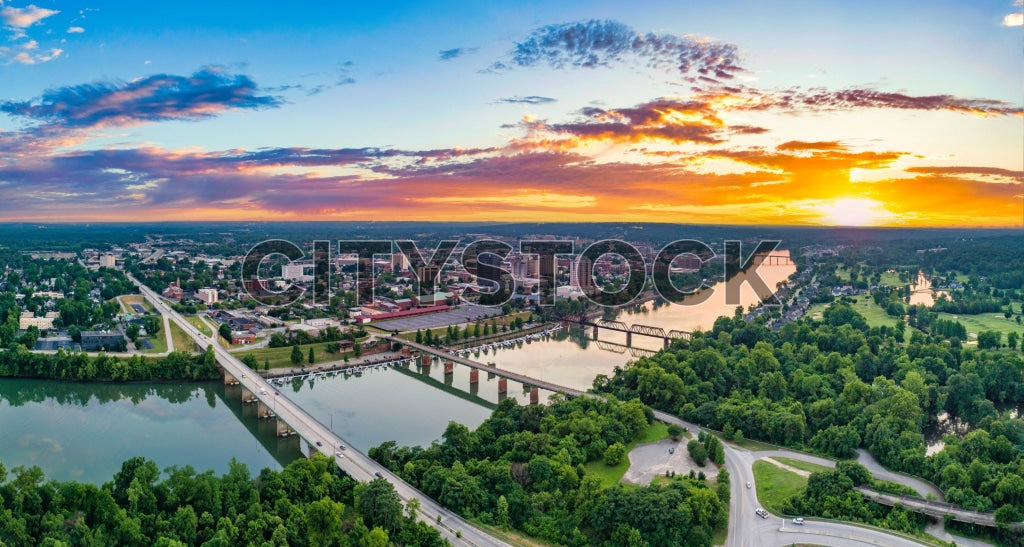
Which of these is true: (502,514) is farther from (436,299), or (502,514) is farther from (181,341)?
(436,299)

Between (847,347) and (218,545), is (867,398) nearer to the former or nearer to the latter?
(847,347)

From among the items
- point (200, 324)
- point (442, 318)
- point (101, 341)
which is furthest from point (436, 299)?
point (101, 341)

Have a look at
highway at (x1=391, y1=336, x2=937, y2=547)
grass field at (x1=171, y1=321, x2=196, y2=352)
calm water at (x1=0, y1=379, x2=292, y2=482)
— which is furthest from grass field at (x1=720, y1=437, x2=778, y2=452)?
grass field at (x1=171, y1=321, x2=196, y2=352)

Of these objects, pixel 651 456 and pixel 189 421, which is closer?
pixel 651 456

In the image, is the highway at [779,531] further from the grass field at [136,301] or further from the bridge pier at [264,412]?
the grass field at [136,301]

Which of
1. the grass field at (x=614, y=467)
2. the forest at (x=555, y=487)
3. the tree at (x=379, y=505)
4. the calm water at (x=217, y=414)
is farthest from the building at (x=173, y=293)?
the grass field at (x=614, y=467)

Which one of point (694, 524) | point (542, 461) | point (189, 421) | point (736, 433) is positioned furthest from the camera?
point (189, 421)

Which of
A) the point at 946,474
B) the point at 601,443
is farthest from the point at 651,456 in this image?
the point at 946,474

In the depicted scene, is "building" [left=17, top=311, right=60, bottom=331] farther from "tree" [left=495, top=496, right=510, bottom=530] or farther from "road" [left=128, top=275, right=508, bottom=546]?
"tree" [left=495, top=496, right=510, bottom=530]
